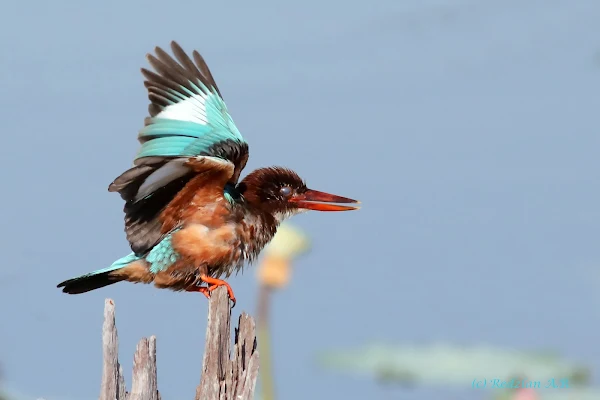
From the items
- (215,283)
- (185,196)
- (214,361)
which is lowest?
(214,361)

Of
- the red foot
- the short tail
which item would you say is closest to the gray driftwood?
the red foot

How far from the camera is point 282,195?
3529 mm

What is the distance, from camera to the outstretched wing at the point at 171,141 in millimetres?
3168

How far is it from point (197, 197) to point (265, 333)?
1.46 meters

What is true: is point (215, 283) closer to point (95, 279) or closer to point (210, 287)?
point (210, 287)

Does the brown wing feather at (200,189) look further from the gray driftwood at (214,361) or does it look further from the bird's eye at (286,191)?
the gray driftwood at (214,361)

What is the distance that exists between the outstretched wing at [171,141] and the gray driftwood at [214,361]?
1.37ft

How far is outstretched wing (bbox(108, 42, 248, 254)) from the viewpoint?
10.4ft

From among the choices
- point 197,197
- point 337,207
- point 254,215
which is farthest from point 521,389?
point 197,197

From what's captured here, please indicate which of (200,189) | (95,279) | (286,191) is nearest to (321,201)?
(286,191)

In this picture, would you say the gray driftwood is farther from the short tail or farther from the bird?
the short tail

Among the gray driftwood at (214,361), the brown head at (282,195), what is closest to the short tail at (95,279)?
the gray driftwood at (214,361)

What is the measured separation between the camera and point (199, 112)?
3393 millimetres

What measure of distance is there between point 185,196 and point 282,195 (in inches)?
16.8
